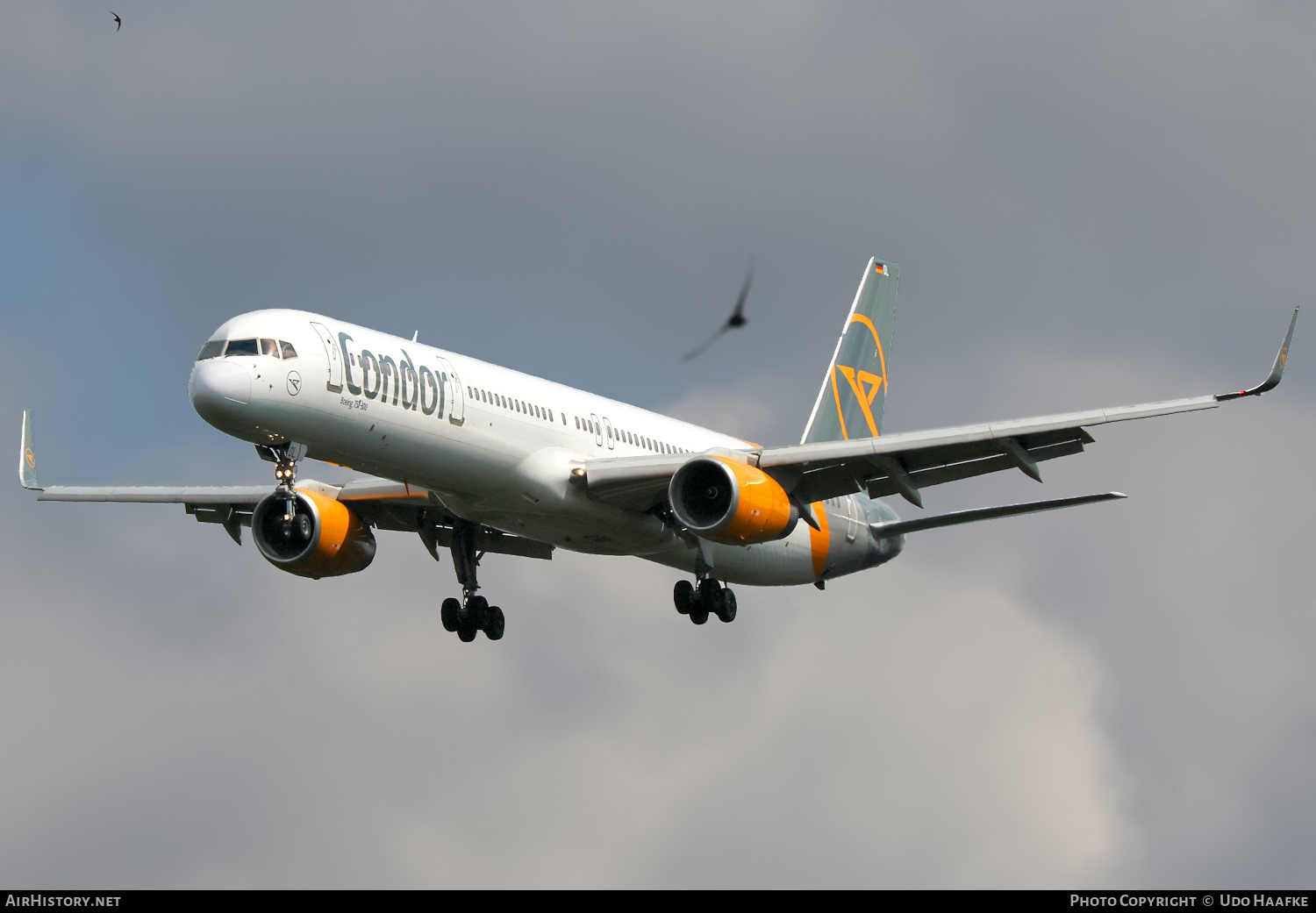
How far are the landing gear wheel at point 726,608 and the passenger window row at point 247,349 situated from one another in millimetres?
13866

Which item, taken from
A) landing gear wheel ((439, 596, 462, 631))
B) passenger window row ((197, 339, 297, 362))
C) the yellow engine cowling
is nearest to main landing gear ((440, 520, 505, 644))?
landing gear wheel ((439, 596, 462, 631))

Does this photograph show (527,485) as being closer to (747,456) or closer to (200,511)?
(747,456)

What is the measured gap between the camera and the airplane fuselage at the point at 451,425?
108 feet

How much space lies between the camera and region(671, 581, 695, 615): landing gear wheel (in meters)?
43.0

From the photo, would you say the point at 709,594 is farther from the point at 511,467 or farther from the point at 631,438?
the point at 511,467

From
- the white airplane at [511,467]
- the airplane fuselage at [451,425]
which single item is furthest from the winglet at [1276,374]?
the airplane fuselage at [451,425]

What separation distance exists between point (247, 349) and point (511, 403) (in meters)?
6.31

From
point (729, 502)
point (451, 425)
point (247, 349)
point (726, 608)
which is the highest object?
point (247, 349)

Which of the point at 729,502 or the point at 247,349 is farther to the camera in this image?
the point at 729,502

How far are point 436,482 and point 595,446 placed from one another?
14.8 feet

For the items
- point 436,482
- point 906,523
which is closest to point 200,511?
point 436,482

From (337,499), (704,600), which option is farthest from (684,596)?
(337,499)

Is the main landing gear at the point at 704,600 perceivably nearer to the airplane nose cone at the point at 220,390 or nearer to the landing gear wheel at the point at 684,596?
the landing gear wheel at the point at 684,596

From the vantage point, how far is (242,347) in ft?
109
